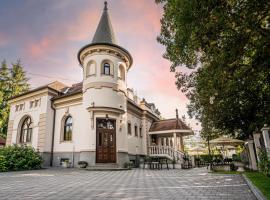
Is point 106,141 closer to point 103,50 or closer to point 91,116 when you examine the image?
point 91,116

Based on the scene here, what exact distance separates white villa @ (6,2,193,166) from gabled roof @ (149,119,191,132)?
21 cm

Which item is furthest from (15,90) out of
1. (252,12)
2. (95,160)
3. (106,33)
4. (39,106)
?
(252,12)

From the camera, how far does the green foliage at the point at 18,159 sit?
14.4 meters

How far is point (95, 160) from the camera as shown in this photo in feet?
51.2

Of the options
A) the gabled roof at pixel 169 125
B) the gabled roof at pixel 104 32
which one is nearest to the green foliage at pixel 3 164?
the gabled roof at pixel 104 32

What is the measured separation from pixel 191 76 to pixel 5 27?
8880 millimetres

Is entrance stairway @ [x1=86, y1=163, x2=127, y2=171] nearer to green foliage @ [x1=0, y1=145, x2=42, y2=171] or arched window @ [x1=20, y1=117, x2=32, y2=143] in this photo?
green foliage @ [x1=0, y1=145, x2=42, y2=171]

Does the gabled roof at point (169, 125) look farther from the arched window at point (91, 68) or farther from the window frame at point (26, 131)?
the window frame at point (26, 131)

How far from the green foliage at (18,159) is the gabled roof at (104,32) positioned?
1019 cm

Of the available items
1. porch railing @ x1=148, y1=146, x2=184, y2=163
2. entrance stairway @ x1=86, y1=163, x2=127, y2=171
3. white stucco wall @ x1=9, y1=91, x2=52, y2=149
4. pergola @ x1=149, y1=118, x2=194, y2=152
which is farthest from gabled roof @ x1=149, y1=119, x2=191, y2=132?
white stucco wall @ x1=9, y1=91, x2=52, y2=149

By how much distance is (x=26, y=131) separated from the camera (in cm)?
2081

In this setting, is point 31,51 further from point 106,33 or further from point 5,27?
point 106,33

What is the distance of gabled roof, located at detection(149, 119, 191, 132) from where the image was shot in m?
22.3

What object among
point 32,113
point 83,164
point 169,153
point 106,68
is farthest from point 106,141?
point 32,113
